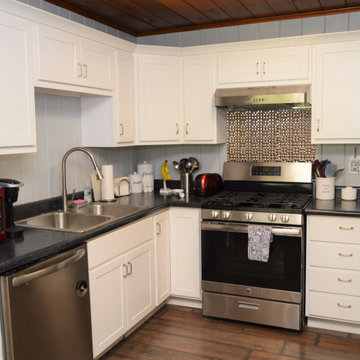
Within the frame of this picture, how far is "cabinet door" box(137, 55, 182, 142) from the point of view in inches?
144

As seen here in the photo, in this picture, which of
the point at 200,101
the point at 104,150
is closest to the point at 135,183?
the point at 104,150

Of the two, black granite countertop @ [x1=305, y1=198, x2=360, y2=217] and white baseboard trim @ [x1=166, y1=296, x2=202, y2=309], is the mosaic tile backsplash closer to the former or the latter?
black granite countertop @ [x1=305, y1=198, x2=360, y2=217]

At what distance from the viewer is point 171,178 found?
13.6 ft

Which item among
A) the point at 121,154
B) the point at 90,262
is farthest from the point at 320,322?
the point at 121,154

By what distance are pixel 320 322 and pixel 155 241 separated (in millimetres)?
1341

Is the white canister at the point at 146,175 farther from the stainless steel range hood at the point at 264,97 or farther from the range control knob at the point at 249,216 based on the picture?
the range control knob at the point at 249,216

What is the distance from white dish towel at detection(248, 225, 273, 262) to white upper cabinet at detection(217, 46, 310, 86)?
118 cm

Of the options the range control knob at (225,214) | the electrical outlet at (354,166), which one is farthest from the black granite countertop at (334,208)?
the range control knob at (225,214)

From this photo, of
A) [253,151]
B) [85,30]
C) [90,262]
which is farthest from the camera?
[253,151]

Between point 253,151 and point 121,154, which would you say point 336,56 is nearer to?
point 253,151

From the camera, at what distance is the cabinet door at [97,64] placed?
2965 millimetres

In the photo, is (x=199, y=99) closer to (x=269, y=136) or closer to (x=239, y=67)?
(x=239, y=67)

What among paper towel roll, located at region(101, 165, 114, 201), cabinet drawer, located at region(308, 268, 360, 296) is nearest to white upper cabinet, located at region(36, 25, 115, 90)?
paper towel roll, located at region(101, 165, 114, 201)

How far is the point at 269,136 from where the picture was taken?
12.4 feet
